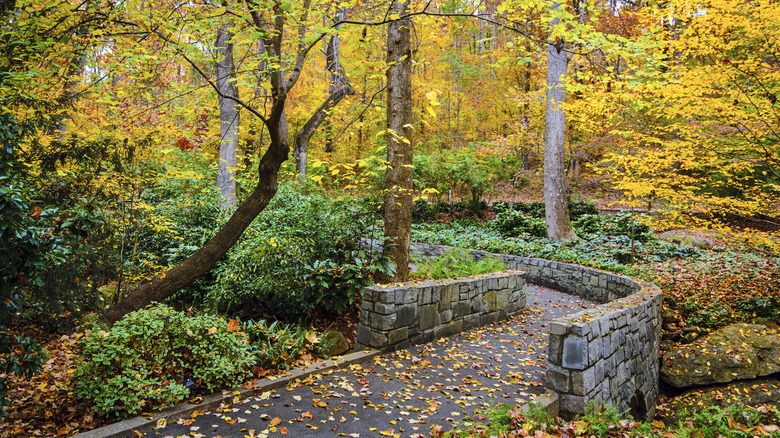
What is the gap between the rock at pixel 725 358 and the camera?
219 inches

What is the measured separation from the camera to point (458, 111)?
71.1ft

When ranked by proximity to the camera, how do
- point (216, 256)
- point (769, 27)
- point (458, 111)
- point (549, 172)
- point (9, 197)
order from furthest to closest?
point (458, 111)
point (549, 172)
point (769, 27)
point (216, 256)
point (9, 197)

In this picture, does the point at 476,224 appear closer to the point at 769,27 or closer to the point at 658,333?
the point at 658,333

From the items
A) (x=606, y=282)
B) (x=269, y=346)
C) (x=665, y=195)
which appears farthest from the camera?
(x=606, y=282)

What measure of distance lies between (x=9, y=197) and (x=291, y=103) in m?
13.3

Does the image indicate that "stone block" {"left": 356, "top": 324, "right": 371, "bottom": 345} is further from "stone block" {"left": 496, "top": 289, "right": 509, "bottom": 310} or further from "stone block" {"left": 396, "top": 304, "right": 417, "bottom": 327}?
"stone block" {"left": 496, "top": 289, "right": 509, "bottom": 310}

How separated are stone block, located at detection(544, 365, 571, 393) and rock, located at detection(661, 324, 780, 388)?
3218mm

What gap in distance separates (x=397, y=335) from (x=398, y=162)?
2.44 meters

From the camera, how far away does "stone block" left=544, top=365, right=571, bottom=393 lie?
12.6 ft

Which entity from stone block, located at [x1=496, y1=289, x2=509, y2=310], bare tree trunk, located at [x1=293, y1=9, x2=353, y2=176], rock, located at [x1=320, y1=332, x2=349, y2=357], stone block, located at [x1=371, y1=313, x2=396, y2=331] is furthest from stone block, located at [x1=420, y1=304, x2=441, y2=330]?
bare tree trunk, located at [x1=293, y1=9, x2=353, y2=176]

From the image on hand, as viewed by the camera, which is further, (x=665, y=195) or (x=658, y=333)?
(x=665, y=195)

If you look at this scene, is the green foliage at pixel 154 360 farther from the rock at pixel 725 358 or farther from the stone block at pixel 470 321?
the rock at pixel 725 358

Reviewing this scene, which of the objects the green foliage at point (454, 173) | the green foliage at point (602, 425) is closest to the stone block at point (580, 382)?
the green foliage at point (602, 425)

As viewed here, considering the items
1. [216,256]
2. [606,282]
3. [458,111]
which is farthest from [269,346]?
[458,111]
